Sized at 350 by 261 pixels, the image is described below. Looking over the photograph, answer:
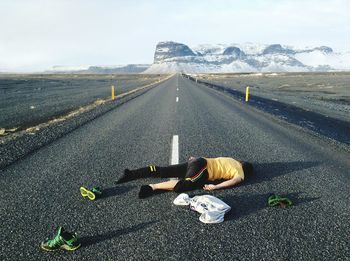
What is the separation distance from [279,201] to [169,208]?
1524mm

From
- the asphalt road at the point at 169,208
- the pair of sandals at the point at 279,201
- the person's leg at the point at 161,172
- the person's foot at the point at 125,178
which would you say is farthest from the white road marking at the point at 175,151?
the pair of sandals at the point at 279,201

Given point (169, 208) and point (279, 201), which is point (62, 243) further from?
point (279, 201)

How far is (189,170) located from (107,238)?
1905mm

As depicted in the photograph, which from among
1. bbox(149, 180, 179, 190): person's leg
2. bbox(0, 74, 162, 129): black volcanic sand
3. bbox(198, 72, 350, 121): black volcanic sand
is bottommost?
bbox(0, 74, 162, 129): black volcanic sand

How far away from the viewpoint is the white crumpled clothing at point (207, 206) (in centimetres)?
425

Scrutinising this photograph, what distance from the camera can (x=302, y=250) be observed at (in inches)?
143

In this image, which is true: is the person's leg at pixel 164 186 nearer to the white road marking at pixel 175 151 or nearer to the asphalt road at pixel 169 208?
the asphalt road at pixel 169 208

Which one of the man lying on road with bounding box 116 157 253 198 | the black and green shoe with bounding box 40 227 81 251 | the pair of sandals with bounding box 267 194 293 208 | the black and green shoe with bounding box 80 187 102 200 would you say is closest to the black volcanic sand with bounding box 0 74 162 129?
the man lying on road with bounding box 116 157 253 198

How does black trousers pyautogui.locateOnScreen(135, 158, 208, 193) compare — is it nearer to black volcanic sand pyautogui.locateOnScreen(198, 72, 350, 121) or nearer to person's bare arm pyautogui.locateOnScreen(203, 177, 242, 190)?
person's bare arm pyautogui.locateOnScreen(203, 177, 242, 190)

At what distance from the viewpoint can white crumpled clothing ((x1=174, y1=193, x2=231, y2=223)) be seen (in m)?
4.25

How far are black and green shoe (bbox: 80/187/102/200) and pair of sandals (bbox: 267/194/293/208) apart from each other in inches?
97.2

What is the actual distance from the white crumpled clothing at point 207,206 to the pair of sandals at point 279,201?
2.15ft

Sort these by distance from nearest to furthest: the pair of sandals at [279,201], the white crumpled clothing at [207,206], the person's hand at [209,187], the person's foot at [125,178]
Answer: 1. the white crumpled clothing at [207,206]
2. the pair of sandals at [279,201]
3. the person's hand at [209,187]
4. the person's foot at [125,178]

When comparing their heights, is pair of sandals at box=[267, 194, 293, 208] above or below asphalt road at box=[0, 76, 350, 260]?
above
